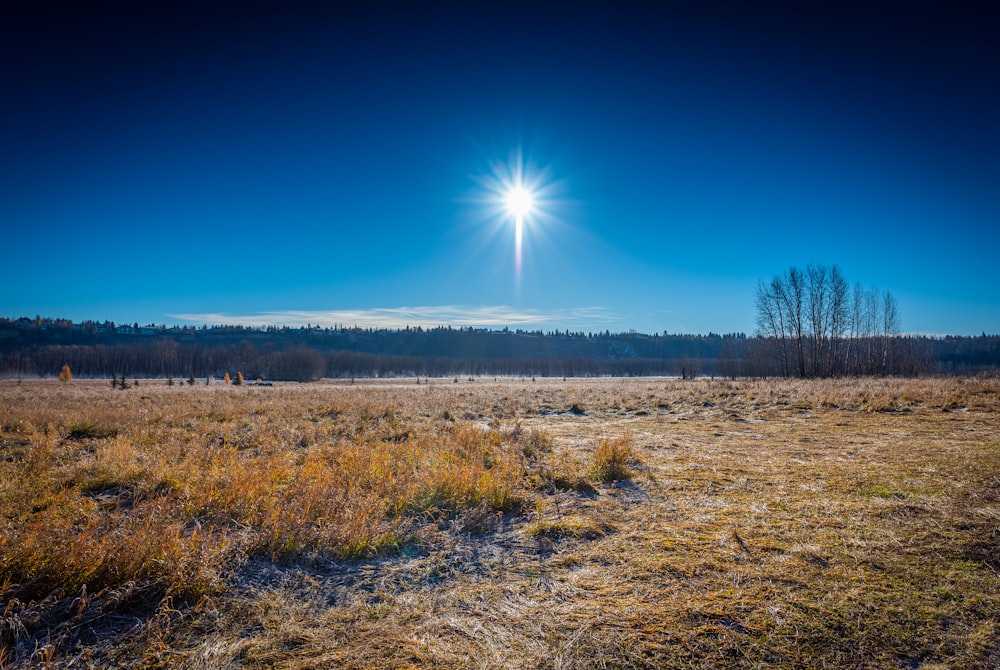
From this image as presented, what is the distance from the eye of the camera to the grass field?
2.82 meters

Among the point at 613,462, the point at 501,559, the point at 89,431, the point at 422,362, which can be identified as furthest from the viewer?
the point at 422,362

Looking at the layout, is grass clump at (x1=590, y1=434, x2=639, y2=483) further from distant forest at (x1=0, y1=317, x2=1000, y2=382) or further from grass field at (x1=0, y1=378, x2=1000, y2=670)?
distant forest at (x1=0, y1=317, x2=1000, y2=382)

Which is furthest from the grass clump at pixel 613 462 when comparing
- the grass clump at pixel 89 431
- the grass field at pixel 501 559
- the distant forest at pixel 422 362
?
the distant forest at pixel 422 362

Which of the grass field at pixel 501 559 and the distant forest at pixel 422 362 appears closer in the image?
the grass field at pixel 501 559

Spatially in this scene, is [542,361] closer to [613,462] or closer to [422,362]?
[422,362]

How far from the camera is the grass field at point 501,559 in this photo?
2.82 metres

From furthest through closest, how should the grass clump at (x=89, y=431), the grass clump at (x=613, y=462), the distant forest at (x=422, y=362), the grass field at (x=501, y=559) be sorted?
the distant forest at (x=422, y=362), the grass clump at (x=89, y=431), the grass clump at (x=613, y=462), the grass field at (x=501, y=559)

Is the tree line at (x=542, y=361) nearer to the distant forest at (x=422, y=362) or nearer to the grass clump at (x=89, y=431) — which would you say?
the distant forest at (x=422, y=362)

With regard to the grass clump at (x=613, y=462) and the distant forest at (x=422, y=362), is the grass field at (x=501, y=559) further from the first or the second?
the distant forest at (x=422, y=362)

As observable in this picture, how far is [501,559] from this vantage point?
4.30 m

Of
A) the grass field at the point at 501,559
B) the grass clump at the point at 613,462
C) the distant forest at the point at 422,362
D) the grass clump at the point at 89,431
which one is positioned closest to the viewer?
the grass field at the point at 501,559

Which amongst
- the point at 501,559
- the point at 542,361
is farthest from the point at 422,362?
the point at 501,559

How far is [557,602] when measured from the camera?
341 centimetres

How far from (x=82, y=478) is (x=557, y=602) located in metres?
7.43
